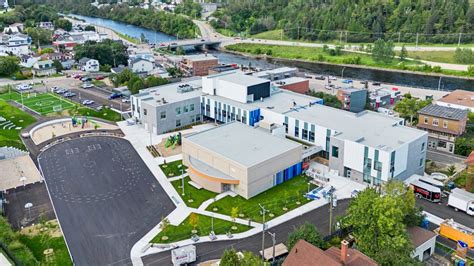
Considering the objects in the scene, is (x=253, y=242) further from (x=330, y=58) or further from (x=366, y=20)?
(x=366, y=20)

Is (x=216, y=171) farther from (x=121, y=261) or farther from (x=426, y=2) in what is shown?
(x=426, y=2)

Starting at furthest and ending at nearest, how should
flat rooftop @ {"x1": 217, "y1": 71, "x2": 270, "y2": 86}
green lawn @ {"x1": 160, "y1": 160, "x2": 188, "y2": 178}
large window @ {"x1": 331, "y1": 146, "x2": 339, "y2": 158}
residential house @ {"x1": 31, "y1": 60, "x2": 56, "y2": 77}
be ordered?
residential house @ {"x1": 31, "y1": 60, "x2": 56, "y2": 77}, flat rooftop @ {"x1": 217, "y1": 71, "x2": 270, "y2": 86}, green lawn @ {"x1": 160, "y1": 160, "x2": 188, "y2": 178}, large window @ {"x1": 331, "y1": 146, "x2": 339, "y2": 158}

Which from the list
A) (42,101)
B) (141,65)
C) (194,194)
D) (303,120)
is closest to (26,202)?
(194,194)

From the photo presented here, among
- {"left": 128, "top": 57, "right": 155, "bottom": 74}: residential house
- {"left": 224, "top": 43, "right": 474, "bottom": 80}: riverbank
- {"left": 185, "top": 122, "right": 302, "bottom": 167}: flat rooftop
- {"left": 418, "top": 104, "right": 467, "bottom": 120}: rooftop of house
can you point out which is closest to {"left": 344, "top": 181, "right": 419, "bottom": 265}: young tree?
{"left": 185, "top": 122, "right": 302, "bottom": 167}: flat rooftop

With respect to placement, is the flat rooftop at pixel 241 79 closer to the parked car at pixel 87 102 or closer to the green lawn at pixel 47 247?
the parked car at pixel 87 102

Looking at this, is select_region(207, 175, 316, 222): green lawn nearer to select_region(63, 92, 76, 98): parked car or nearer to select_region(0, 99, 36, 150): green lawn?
select_region(0, 99, 36, 150): green lawn
